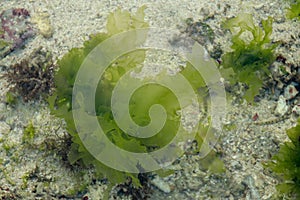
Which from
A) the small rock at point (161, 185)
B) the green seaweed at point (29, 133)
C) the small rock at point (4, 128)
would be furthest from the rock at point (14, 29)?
the small rock at point (161, 185)

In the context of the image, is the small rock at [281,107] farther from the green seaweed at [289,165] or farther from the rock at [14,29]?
the rock at [14,29]

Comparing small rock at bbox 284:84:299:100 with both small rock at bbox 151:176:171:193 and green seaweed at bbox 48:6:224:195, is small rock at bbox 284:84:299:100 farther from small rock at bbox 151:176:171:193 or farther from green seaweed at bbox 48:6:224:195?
small rock at bbox 151:176:171:193

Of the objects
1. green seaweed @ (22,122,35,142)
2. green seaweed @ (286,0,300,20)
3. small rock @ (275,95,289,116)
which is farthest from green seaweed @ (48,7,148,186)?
green seaweed @ (286,0,300,20)

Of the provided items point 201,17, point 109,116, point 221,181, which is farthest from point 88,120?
point 201,17

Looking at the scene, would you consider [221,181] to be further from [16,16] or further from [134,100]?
[16,16]

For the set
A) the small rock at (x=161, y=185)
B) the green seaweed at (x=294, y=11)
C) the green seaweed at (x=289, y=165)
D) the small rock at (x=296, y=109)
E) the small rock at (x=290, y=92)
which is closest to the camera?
the green seaweed at (x=289, y=165)

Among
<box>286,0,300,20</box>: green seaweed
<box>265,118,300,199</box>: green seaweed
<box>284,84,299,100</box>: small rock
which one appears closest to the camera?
<box>265,118,300,199</box>: green seaweed
